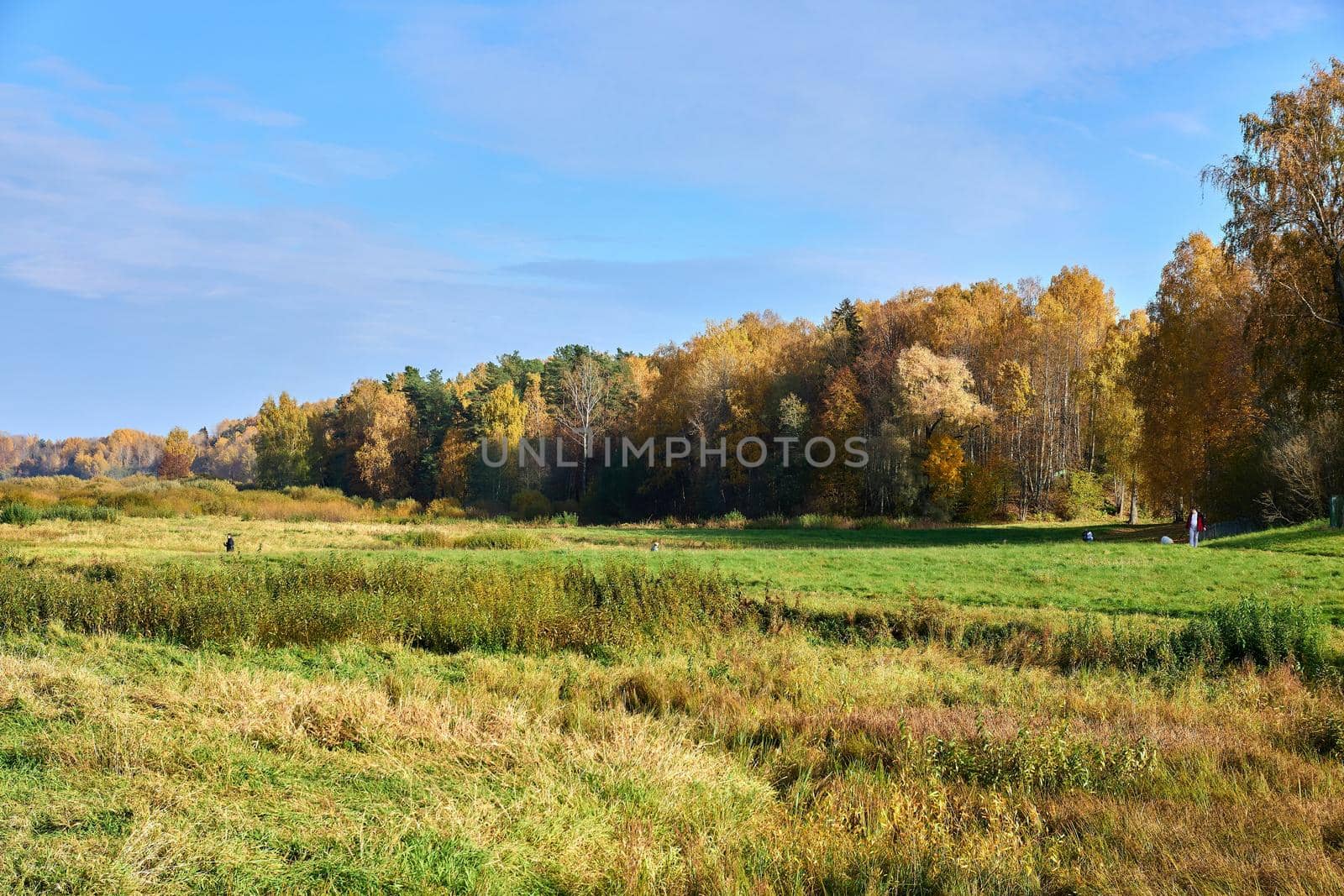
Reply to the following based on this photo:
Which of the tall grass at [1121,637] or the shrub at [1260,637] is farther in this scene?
the tall grass at [1121,637]

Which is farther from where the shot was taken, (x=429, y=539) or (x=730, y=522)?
(x=730, y=522)

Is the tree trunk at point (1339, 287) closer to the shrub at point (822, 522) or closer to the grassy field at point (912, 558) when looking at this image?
the grassy field at point (912, 558)

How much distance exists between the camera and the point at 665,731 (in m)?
9.25

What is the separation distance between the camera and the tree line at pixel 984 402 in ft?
84.8

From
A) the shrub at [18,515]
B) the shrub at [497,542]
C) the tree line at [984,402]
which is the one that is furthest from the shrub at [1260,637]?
the shrub at [18,515]

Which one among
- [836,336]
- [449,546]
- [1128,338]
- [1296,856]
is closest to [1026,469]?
[1128,338]

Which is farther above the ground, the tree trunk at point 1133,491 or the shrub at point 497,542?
the tree trunk at point 1133,491

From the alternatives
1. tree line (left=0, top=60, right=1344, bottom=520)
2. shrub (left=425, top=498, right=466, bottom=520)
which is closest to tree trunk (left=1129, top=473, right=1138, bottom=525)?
tree line (left=0, top=60, right=1344, bottom=520)

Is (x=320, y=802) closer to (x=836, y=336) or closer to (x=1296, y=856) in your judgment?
(x=1296, y=856)

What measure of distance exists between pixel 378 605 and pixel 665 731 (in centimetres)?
858

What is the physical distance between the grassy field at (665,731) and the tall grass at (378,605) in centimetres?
8

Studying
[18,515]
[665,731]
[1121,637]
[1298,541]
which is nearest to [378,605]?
[665,731]

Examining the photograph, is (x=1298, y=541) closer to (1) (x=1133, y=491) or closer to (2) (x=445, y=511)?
(1) (x=1133, y=491)

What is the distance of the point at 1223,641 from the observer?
44.9ft
